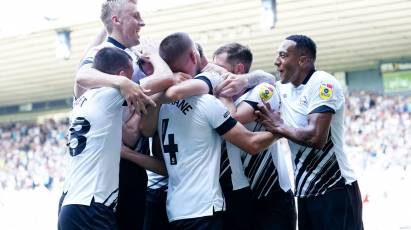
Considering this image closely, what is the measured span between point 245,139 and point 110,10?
4.64ft

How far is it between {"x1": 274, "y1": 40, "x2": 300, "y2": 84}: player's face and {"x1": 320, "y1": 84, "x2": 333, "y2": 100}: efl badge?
0.95 feet

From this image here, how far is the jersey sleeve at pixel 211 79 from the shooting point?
4.08m

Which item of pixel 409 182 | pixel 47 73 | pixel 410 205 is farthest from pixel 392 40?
pixel 47 73

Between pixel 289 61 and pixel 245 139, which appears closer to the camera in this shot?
pixel 245 139

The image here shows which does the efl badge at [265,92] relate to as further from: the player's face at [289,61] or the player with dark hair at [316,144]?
the player's face at [289,61]

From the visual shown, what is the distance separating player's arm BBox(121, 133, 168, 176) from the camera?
4.25 m

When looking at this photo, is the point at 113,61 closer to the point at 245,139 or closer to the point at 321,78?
the point at 245,139

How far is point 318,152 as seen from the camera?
4496 mm

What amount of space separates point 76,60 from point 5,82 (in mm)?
4870

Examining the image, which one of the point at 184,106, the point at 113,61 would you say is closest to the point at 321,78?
the point at 184,106

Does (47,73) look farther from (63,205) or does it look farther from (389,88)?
(63,205)

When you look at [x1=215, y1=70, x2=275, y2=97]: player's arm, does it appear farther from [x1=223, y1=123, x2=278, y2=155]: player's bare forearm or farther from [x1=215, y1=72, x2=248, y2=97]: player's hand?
[x1=223, y1=123, x2=278, y2=155]: player's bare forearm

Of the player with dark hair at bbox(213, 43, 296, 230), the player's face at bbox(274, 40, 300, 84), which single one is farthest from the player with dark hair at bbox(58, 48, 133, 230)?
the player's face at bbox(274, 40, 300, 84)

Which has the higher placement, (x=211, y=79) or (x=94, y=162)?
(x=211, y=79)
